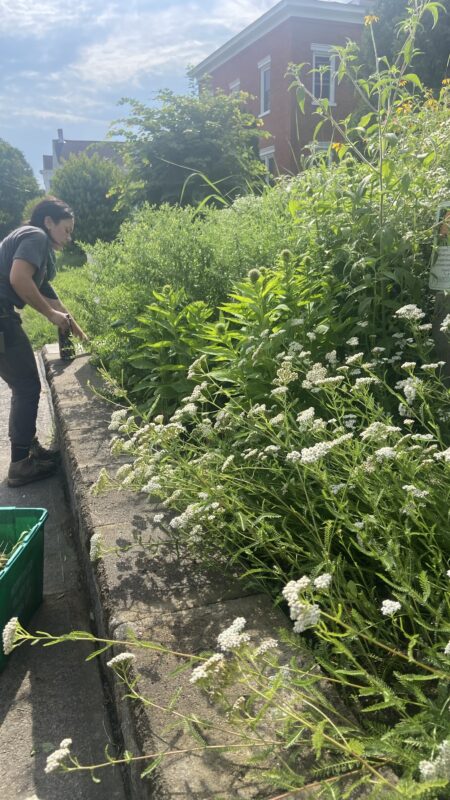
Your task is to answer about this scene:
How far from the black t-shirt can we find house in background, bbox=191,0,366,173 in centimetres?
1677

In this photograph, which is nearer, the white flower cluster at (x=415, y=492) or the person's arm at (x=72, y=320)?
the white flower cluster at (x=415, y=492)

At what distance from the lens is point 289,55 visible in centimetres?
2103

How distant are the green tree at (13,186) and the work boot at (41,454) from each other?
35.3 meters

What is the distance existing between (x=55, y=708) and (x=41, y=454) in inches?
102

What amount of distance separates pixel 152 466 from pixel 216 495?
0.31 m

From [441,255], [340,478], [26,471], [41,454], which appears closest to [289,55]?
[41,454]

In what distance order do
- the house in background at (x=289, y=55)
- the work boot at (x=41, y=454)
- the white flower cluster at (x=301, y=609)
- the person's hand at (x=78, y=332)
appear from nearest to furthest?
the white flower cluster at (x=301, y=609) → the work boot at (x=41, y=454) → the person's hand at (x=78, y=332) → the house in background at (x=289, y=55)

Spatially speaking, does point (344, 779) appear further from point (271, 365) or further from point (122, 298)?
point (122, 298)

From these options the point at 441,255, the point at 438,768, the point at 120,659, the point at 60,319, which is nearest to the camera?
the point at 438,768

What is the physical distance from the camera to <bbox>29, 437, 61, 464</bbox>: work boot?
4590 mm

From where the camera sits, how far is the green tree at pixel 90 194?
21.3m

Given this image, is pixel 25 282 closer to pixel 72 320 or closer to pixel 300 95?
pixel 72 320

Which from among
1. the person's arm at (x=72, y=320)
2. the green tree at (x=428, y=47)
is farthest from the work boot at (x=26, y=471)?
the green tree at (x=428, y=47)

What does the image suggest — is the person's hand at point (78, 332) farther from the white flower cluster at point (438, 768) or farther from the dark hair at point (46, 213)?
the white flower cluster at point (438, 768)
